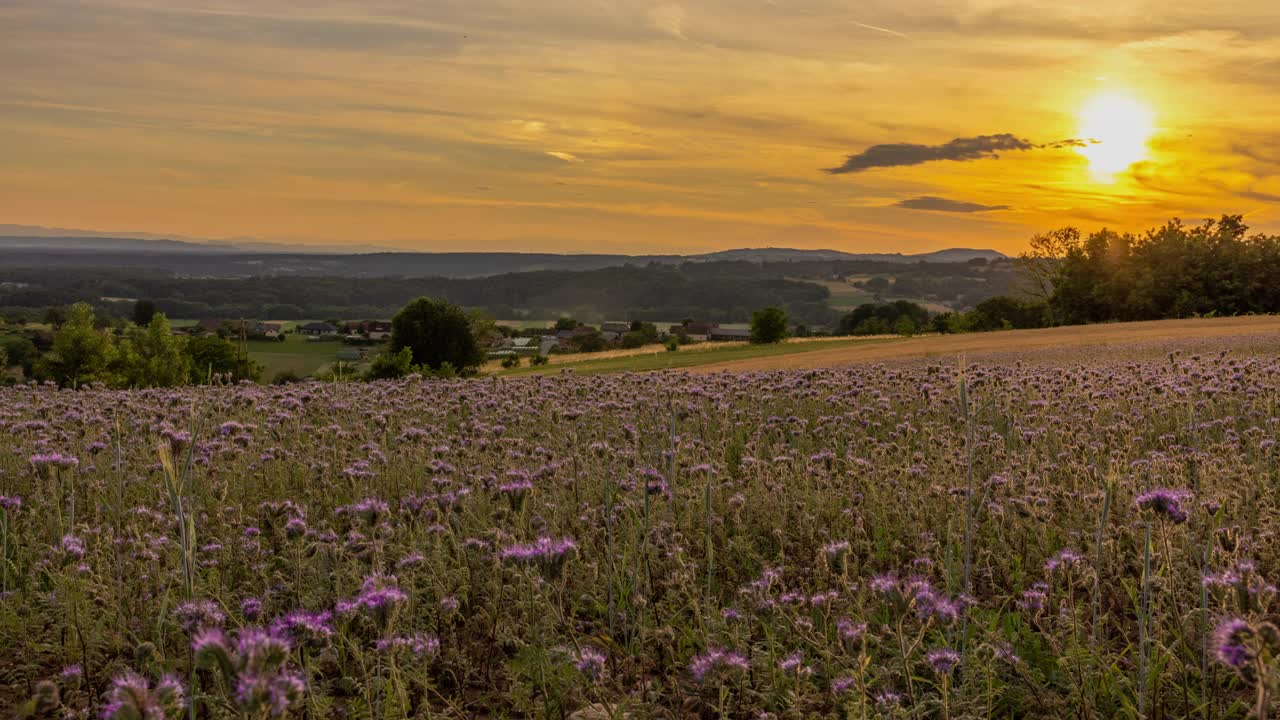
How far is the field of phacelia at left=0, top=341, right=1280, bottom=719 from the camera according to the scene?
3.76 meters

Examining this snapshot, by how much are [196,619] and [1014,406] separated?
9118 millimetres

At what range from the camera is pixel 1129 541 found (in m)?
5.87

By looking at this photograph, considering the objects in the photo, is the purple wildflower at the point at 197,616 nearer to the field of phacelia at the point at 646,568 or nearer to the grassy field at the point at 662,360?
the field of phacelia at the point at 646,568

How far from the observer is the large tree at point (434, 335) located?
6812 cm

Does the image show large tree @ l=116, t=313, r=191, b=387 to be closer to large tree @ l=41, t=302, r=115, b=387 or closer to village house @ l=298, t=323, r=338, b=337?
large tree @ l=41, t=302, r=115, b=387

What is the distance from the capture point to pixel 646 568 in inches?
210

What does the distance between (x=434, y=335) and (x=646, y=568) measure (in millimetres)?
65412

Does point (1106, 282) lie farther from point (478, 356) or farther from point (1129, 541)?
point (1129, 541)

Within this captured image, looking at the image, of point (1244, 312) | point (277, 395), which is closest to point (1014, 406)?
point (277, 395)

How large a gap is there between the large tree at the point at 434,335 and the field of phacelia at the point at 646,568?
2289 inches

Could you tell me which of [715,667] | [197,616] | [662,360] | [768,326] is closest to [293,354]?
[768,326]

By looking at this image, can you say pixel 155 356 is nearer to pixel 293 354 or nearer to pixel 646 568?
pixel 293 354

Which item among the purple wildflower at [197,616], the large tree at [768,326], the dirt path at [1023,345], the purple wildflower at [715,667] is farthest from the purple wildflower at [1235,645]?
the large tree at [768,326]

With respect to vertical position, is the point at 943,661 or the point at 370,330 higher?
the point at 943,661
